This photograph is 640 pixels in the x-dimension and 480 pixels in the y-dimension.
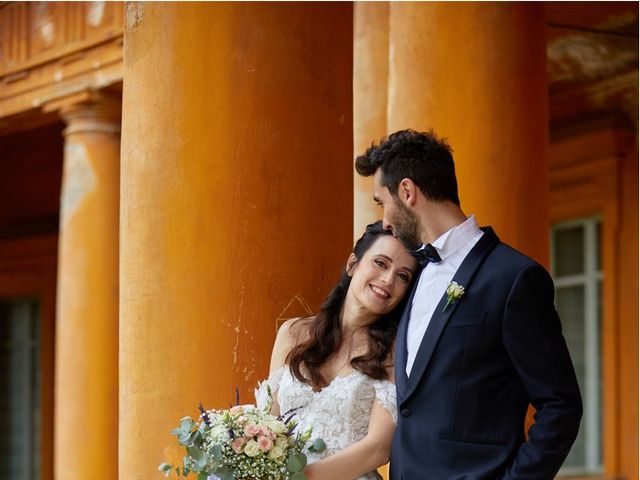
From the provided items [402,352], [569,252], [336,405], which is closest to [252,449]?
[402,352]

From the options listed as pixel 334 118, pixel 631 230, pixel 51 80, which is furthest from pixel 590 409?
pixel 334 118

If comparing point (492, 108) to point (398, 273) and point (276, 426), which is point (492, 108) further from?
point (276, 426)

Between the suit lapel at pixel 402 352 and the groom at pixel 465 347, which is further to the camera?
the suit lapel at pixel 402 352

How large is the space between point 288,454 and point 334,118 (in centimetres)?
175

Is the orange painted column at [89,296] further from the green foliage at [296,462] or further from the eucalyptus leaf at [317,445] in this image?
the green foliage at [296,462]

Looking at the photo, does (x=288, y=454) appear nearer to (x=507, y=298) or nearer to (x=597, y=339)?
(x=507, y=298)

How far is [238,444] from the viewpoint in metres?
3.86

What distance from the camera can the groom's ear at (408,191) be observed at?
386 cm

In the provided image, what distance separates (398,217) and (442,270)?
20 cm

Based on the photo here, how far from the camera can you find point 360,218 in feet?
26.8

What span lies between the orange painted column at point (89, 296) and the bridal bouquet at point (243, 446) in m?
6.73

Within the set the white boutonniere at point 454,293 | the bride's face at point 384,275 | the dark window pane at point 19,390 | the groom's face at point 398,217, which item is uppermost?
the groom's face at point 398,217

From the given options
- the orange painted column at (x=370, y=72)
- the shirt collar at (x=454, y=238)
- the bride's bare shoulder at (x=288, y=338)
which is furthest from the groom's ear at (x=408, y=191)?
the orange painted column at (x=370, y=72)

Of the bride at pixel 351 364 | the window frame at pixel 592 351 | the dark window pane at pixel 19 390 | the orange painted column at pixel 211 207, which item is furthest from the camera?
the dark window pane at pixel 19 390
